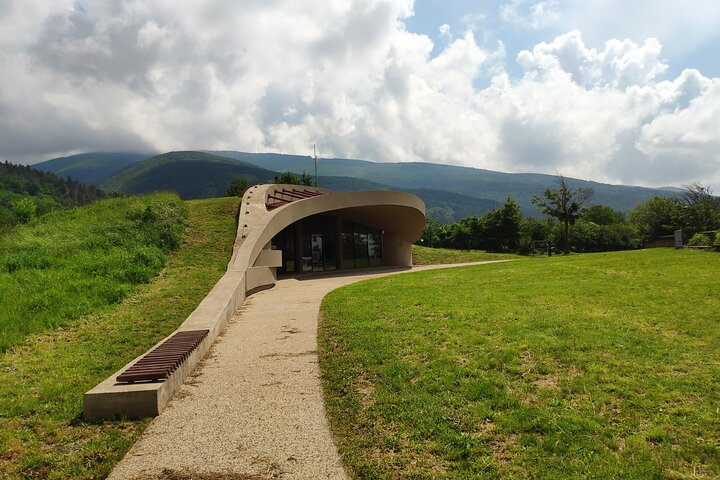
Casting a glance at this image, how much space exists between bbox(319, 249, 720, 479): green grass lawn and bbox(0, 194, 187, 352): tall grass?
228 inches

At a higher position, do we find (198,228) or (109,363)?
(198,228)

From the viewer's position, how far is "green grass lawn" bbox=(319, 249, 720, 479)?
3.60m

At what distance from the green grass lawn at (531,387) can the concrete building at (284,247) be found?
221cm

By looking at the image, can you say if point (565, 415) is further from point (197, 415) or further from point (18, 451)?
point (18, 451)

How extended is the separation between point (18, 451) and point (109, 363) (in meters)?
2.85

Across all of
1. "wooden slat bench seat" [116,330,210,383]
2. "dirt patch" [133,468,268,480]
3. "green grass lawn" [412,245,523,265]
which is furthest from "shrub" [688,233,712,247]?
"dirt patch" [133,468,268,480]

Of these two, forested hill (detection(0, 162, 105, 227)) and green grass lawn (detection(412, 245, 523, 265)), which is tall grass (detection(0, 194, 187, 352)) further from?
forested hill (detection(0, 162, 105, 227))

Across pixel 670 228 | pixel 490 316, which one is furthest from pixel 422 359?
pixel 670 228

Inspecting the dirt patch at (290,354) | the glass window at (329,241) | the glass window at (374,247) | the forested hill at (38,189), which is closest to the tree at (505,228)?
the glass window at (374,247)

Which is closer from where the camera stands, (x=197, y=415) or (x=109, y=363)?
(x=197, y=415)

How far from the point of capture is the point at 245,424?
15.3 ft

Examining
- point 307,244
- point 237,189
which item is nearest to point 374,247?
point 307,244

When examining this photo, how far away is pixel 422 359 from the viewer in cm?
622

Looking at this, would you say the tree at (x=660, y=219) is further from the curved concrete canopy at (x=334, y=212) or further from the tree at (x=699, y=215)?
the curved concrete canopy at (x=334, y=212)
